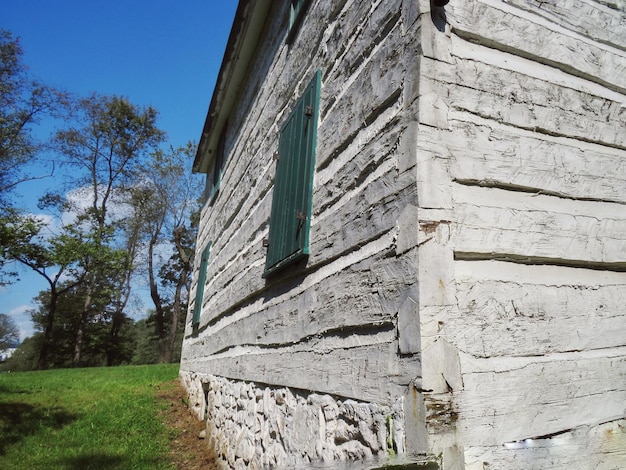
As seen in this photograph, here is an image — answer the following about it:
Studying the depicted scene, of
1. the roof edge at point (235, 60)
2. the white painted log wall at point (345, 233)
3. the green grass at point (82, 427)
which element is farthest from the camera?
the roof edge at point (235, 60)

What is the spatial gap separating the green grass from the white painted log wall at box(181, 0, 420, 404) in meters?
2.09

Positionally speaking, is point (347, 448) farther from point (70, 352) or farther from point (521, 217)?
point (70, 352)

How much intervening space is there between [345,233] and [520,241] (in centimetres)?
84

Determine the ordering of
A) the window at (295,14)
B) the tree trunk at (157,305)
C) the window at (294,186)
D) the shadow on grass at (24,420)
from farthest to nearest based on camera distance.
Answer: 1. the tree trunk at (157,305)
2. the shadow on grass at (24,420)
3. the window at (295,14)
4. the window at (294,186)

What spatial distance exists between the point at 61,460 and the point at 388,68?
5574 millimetres

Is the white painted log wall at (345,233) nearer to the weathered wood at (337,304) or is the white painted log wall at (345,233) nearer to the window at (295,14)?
the weathered wood at (337,304)

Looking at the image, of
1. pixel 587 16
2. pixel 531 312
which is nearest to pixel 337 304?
pixel 531 312

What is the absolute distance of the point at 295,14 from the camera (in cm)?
388

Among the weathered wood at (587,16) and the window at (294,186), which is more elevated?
the weathered wood at (587,16)

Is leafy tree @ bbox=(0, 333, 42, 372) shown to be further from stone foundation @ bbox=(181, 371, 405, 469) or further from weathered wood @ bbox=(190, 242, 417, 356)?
weathered wood @ bbox=(190, 242, 417, 356)

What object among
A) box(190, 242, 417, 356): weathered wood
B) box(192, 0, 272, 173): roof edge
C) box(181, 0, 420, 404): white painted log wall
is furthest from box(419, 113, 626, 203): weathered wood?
box(192, 0, 272, 173): roof edge

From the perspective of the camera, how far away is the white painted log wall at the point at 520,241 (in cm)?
138

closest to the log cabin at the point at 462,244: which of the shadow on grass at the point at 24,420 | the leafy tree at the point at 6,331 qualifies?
the shadow on grass at the point at 24,420

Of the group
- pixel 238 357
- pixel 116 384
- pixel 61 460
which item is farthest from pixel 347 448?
pixel 116 384
